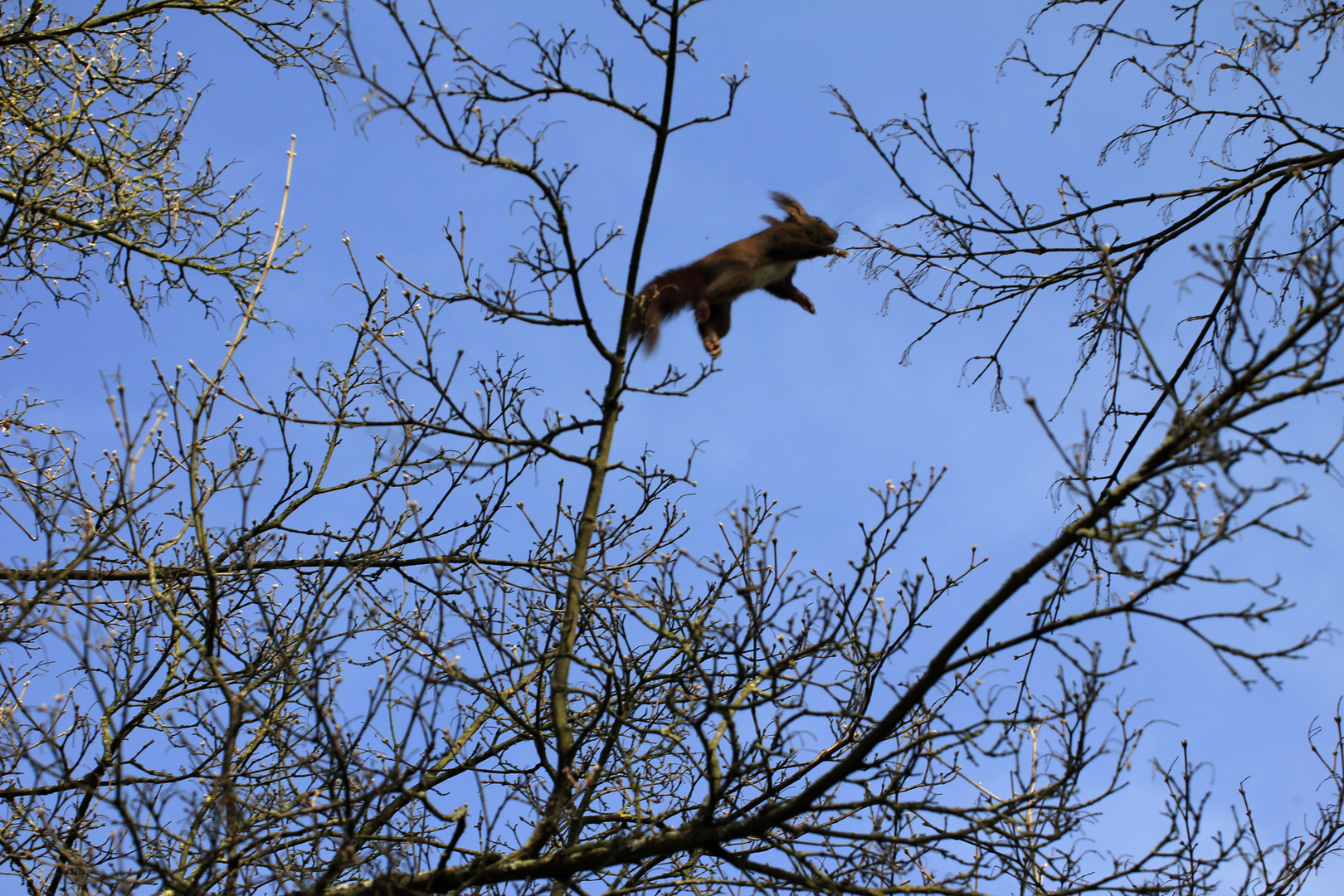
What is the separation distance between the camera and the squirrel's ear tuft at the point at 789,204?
6441 mm

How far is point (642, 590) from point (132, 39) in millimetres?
5093

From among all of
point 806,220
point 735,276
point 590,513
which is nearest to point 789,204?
point 806,220

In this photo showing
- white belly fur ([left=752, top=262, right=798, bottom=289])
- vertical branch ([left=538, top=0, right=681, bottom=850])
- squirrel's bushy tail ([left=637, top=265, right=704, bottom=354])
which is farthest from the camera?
white belly fur ([left=752, top=262, right=798, bottom=289])

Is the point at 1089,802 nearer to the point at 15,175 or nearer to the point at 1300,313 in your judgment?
the point at 1300,313

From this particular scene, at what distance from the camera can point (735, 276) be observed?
5621 mm

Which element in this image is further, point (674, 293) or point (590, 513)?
point (674, 293)

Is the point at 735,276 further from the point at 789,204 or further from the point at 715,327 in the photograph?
the point at 789,204

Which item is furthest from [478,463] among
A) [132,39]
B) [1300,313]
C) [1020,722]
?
[132,39]

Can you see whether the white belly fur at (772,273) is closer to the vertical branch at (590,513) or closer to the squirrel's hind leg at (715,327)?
the squirrel's hind leg at (715,327)

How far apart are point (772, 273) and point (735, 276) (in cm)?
47

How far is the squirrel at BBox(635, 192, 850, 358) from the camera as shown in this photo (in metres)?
5.47

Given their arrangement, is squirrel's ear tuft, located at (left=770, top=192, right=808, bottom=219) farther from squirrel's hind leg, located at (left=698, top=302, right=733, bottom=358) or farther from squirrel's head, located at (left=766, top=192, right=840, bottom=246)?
squirrel's hind leg, located at (left=698, top=302, right=733, bottom=358)

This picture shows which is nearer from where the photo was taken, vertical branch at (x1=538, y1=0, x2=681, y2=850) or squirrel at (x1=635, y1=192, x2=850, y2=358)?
vertical branch at (x1=538, y1=0, x2=681, y2=850)

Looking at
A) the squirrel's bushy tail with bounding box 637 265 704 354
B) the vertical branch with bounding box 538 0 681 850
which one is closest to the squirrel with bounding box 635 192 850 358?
the squirrel's bushy tail with bounding box 637 265 704 354
